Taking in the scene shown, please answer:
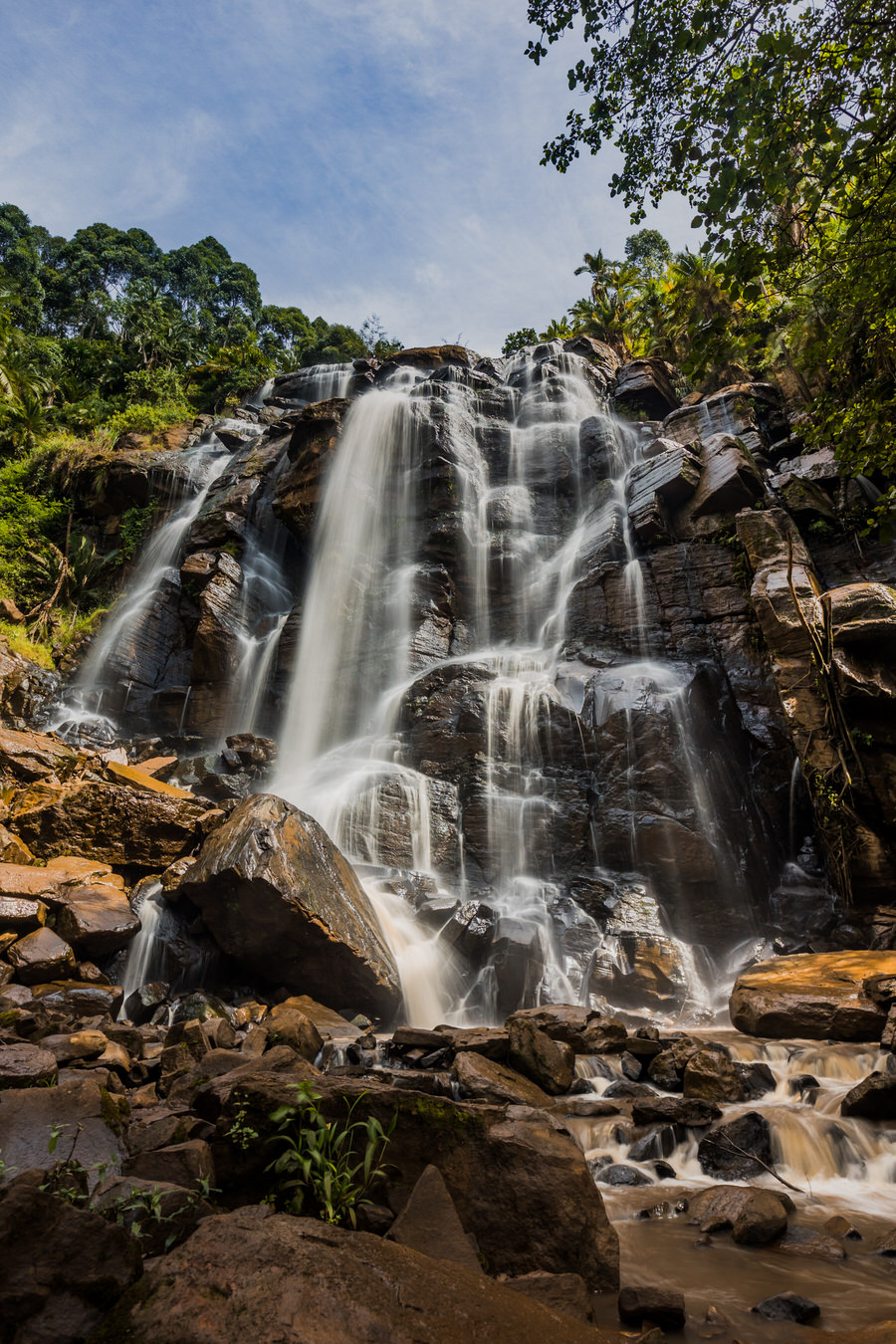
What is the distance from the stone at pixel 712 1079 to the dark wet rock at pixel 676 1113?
40 cm

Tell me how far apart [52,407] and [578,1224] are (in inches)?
1327

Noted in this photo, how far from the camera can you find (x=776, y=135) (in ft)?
15.3

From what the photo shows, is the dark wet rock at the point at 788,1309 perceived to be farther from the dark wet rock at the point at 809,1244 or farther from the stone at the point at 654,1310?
the dark wet rock at the point at 809,1244

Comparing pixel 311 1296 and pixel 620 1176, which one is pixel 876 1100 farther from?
pixel 311 1296

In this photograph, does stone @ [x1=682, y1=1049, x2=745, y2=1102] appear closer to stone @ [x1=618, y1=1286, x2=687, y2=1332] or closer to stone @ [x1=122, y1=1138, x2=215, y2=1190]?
stone @ [x1=618, y1=1286, x2=687, y2=1332]

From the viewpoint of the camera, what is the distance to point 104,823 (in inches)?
365

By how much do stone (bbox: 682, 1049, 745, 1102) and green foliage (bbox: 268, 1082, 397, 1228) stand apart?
3356mm

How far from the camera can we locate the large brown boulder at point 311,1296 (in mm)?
1715

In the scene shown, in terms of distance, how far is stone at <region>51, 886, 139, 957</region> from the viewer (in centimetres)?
754

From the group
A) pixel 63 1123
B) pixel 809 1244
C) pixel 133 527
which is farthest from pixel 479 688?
pixel 133 527

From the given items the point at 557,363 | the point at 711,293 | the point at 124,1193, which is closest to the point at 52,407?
the point at 557,363

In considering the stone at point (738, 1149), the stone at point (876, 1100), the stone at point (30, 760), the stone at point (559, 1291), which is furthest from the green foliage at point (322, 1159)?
the stone at point (30, 760)

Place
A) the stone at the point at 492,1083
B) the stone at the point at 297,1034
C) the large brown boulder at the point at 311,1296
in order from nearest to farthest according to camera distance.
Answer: the large brown boulder at the point at 311,1296 < the stone at the point at 492,1083 < the stone at the point at 297,1034

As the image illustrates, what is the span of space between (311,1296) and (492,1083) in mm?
3117
